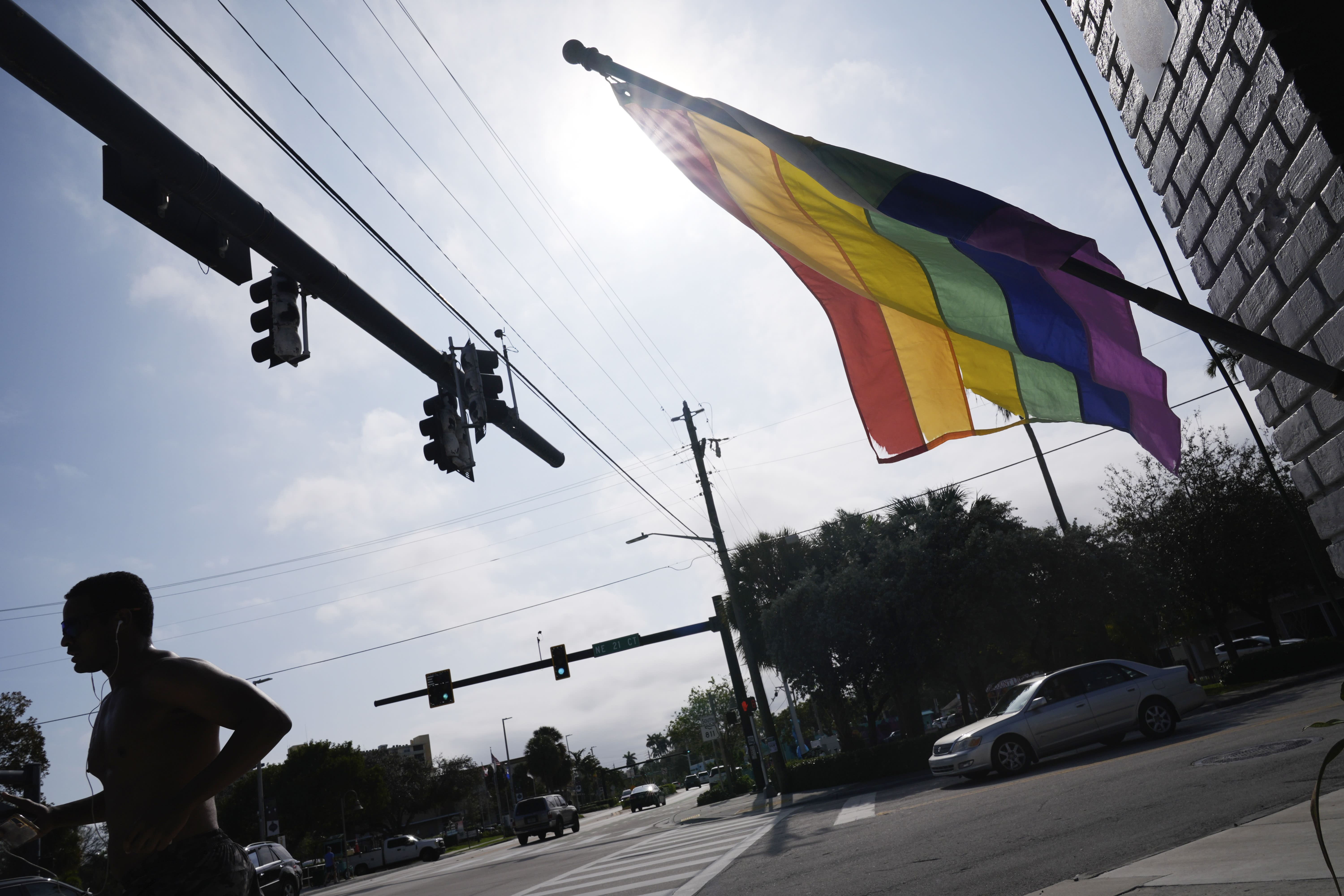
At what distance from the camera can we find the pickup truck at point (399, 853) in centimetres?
4506

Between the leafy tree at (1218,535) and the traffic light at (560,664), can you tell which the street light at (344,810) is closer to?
the traffic light at (560,664)

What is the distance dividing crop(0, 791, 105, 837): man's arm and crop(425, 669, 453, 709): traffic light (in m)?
23.7

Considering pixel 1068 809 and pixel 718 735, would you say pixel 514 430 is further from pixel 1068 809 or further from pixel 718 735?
pixel 718 735

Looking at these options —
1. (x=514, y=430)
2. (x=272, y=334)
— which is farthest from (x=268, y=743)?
(x=514, y=430)

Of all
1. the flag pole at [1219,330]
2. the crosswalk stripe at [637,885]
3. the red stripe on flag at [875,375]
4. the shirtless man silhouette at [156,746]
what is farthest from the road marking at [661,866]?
the flag pole at [1219,330]

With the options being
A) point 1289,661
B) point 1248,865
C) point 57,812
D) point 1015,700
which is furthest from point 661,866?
point 1289,661

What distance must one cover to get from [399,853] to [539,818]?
766 inches

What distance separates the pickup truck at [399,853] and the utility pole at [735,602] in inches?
985

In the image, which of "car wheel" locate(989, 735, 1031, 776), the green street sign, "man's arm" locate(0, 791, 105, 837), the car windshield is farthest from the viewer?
the green street sign

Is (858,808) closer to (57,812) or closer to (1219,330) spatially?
(57,812)

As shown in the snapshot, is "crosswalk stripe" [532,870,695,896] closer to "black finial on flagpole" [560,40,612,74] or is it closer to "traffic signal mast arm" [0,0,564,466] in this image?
"traffic signal mast arm" [0,0,564,466]

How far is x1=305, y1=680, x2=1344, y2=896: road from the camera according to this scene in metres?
6.50

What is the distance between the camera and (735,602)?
2791 centimetres

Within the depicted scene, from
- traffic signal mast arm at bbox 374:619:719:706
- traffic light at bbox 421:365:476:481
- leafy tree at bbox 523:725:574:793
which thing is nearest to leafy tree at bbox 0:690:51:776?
traffic signal mast arm at bbox 374:619:719:706
